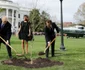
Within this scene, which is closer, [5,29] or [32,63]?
[32,63]

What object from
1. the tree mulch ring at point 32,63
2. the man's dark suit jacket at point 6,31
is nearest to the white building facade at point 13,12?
the man's dark suit jacket at point 6,31

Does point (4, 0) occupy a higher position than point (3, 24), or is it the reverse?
point (4, 0)

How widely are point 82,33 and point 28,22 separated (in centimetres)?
4502

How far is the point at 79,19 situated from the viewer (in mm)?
102875

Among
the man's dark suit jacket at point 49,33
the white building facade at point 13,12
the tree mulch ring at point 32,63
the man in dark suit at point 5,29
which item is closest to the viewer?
the tree mulch ring at point 32,63

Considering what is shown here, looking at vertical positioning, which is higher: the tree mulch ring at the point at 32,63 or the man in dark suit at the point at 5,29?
the man in dark suit at the point at 5,29

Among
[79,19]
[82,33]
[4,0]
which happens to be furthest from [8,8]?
[82,33]

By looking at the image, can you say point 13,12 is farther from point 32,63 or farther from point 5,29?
point 32,63

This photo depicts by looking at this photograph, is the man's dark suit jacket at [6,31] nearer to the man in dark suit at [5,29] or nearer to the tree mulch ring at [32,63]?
the man in dark suit at [5,29]

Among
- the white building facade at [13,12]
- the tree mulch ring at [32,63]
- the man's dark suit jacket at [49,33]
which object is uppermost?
the white building facade at [13,12]

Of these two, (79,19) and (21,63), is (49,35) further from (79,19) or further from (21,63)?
(79,19)

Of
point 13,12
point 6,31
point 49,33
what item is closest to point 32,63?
point 6,31

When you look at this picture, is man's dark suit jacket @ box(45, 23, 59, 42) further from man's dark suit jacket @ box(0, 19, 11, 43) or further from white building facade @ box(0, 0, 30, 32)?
white building facade @ box(0, 0, 30, 32)

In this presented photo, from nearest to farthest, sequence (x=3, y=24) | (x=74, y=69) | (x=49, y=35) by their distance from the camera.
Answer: (x=74, y=69) → (x=3, y=24) → (x=49, y=35)
